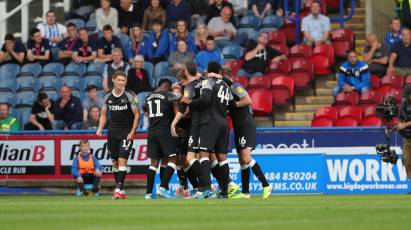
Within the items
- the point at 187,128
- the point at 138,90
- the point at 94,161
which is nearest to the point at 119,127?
the point at 187,128

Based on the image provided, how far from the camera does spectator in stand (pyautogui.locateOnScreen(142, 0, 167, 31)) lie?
94.3 feet

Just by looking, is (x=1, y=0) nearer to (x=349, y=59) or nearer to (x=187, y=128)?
(x=349, y=59)

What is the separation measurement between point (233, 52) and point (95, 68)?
3.36m

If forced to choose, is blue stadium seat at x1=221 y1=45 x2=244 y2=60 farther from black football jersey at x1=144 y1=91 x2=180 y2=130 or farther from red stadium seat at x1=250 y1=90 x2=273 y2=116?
black football jersey at x1=144 y1=91 x2=180 y2=130

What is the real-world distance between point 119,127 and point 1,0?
35.8 feet

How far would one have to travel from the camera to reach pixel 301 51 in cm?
2736

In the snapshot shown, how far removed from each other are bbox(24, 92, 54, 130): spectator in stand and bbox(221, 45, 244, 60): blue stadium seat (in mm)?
4386

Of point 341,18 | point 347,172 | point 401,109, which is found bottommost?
point 347,172

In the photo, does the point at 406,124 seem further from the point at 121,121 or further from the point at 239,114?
the point at 121,121

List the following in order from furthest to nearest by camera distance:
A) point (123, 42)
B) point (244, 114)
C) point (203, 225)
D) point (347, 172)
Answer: point (123, 42)
point (347, 172)
point (244, 114)
point (203, 225)

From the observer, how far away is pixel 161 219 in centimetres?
1255

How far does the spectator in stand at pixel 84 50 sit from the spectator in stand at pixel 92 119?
2937 millimetres

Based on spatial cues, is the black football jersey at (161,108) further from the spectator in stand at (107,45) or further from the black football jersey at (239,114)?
the spectator in stand at (107,45)

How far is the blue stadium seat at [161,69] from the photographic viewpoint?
27234 mm
